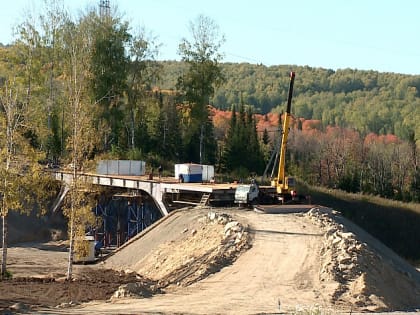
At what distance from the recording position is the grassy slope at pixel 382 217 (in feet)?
197

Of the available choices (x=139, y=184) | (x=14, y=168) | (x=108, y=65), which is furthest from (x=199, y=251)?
(x=108, y=65)

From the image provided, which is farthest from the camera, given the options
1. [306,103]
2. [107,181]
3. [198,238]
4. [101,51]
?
[306,103]

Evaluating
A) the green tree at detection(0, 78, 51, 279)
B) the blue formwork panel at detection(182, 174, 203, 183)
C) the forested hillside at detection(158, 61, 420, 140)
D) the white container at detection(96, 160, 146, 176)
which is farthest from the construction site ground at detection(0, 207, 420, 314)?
the forested hillside at detection(158, 61, 420, 140)

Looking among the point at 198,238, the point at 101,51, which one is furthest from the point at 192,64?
the point at 198,238

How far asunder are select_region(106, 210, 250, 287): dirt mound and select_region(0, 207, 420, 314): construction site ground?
0.05 metres

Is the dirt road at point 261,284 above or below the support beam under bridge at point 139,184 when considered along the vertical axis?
below

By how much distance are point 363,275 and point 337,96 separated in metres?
153

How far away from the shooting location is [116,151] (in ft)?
193

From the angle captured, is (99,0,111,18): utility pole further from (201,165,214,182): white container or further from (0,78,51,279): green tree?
(0,78,51,279): green tree

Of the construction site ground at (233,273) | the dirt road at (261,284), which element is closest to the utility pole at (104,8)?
the construction site ground at (233,273)

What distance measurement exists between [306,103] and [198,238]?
13947 centimetres

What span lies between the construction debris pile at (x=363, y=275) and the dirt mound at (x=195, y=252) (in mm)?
3829

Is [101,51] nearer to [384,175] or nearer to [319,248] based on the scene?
[319,248]

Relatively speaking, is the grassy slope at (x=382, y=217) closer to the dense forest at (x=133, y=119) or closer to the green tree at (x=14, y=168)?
the dense forest at (x=133, y=119)
